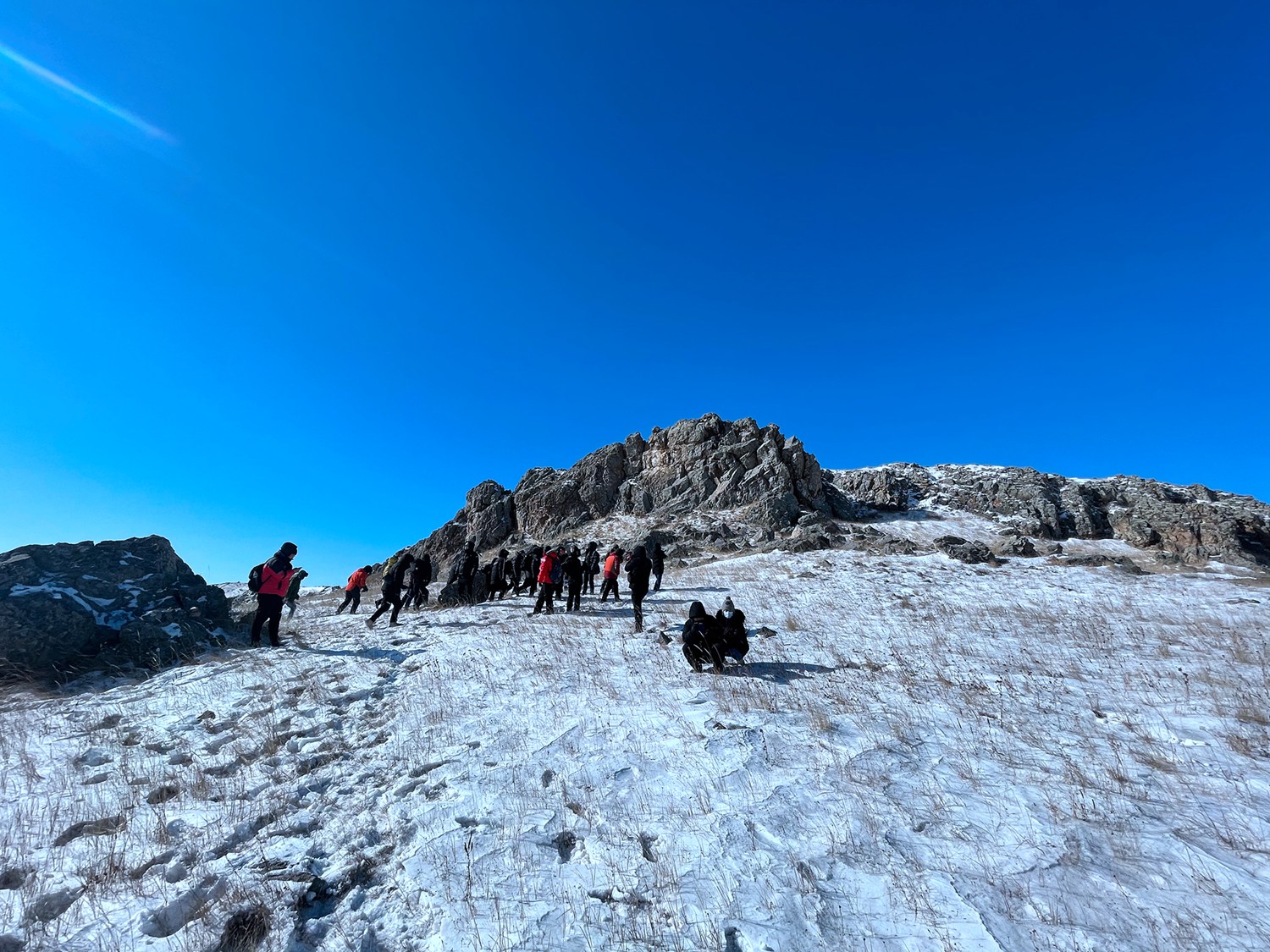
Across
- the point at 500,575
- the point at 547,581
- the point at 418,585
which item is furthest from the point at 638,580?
the point at 500,575

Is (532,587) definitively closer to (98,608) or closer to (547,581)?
(547,581)

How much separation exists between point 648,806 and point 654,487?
5258 centimetres

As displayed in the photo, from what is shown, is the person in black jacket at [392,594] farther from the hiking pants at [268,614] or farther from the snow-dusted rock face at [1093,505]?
the snow-dusted rock face at [1093,505]

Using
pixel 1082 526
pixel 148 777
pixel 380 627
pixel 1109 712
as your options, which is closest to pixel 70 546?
pixel 380 627

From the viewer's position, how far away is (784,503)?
4531 cm

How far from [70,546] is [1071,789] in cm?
1871

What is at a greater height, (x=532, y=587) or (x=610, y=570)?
(x=610, y=570)

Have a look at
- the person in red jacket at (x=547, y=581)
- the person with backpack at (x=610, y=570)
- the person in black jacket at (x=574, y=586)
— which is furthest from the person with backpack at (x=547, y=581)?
the person with backpack at (x=610, y=570)

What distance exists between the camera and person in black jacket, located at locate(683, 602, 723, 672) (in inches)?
372

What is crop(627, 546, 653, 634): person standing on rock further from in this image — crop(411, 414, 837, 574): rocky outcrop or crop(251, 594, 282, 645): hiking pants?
crop(411, 414, 837, 574): rocky outcrop

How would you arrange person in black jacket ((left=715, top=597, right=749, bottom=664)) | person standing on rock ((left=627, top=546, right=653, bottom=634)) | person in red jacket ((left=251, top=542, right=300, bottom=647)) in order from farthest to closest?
person standing on rock ((left=627, top=546, right=653, bottom=634)) < person in red jacket ((left=251, top=542, right=300, bottom=647)) < person in black jacket ((left=715, top=597, right=749, bottom=664))

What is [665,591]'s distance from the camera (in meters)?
21.6

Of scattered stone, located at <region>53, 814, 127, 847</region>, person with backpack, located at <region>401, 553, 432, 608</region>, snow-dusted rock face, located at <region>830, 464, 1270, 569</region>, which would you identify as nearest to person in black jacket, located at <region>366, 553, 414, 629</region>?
person with backpack, located at <region>401, 553, 432, 608</region>

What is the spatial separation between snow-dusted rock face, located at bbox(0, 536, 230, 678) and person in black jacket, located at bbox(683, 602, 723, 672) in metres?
10.4
